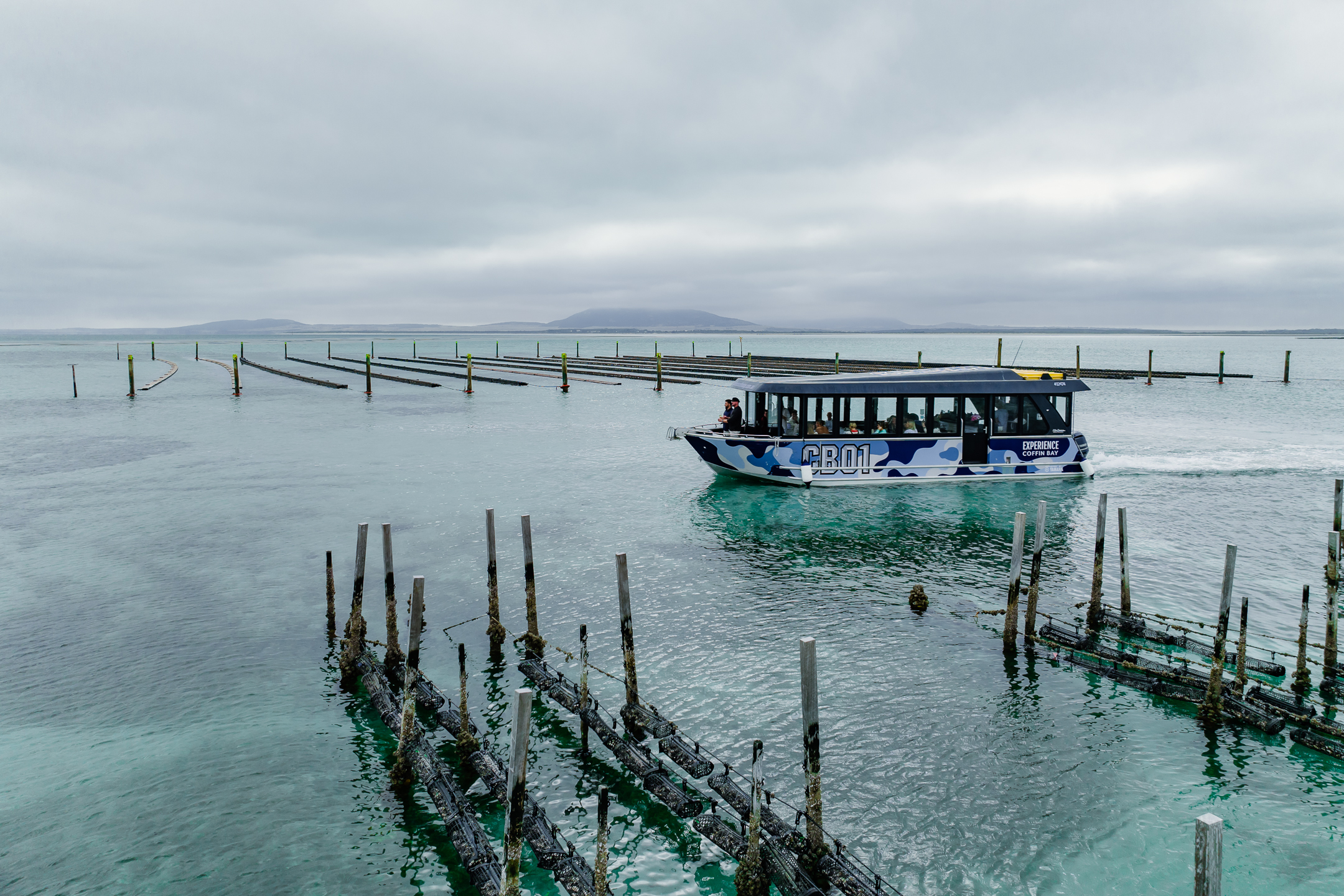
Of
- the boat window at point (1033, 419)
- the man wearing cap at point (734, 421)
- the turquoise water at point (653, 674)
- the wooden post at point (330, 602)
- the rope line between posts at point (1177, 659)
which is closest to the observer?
the turquoise water at point (653, 674)

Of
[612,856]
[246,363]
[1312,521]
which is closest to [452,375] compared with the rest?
[246,363]

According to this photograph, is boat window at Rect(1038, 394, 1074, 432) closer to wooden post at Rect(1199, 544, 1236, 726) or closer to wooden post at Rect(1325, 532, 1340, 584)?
wooden post at Rect(1325, 532, 1340, 584)

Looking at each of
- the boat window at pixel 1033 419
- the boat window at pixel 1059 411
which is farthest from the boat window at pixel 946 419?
the boat window at pixel 1059 411

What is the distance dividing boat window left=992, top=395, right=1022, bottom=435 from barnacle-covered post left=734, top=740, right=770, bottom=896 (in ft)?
73.3

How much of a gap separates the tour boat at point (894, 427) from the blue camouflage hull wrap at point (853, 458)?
30 mm

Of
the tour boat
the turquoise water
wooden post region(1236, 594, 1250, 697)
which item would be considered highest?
the tour boat

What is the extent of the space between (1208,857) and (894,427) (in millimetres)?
22325

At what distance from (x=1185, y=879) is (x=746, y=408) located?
20501mm

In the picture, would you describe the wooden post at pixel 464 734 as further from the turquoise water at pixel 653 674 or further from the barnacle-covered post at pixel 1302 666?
the barnacle-covered post at pixel 1302 666

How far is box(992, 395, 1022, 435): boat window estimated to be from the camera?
27.6m

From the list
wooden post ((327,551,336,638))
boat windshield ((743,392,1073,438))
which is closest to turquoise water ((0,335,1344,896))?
wooden post ((327,551,336,638))

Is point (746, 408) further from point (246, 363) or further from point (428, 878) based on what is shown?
point (246, 363)

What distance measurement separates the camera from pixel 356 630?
13.4m

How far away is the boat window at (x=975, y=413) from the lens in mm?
27375
